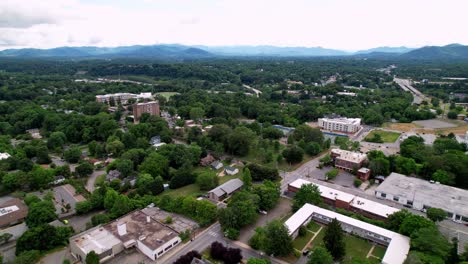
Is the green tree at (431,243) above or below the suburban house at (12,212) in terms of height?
above

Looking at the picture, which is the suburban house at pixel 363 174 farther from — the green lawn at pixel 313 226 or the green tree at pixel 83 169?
the green tree at pixel 83 169

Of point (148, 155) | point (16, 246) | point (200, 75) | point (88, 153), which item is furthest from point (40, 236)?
point (200, 75)

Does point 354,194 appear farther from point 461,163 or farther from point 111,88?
point 111,88

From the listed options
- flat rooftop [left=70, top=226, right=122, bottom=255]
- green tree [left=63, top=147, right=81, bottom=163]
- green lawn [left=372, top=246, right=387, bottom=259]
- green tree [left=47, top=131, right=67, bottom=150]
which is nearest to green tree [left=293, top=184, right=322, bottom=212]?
green lawn [left=372, top=246, right=387, bottom=259]

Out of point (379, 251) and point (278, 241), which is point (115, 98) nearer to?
point (278, 241)

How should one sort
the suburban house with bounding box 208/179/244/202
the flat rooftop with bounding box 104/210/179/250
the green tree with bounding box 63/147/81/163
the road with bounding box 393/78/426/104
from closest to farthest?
the flat rooftop with bounding box 104/210/179/250, the suburban house with bounding box 208/179/244/202, the green tree with bounding box 63/147/81/163, the road with bounding box 393/78/426/104

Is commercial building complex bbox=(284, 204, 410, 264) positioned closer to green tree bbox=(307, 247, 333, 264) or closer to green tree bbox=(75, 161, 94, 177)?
green tree bbox=(307, 247, 333, 264)

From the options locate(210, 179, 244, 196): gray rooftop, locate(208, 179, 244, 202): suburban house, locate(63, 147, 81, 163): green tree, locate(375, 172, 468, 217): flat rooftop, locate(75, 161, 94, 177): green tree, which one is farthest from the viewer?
locate(63, 147, 81, 163): green tree

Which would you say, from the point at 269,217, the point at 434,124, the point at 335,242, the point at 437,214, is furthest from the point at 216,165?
the point at 434,124

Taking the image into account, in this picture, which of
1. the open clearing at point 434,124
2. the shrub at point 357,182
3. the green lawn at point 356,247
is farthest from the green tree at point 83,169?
the open clearing at point 434,124
